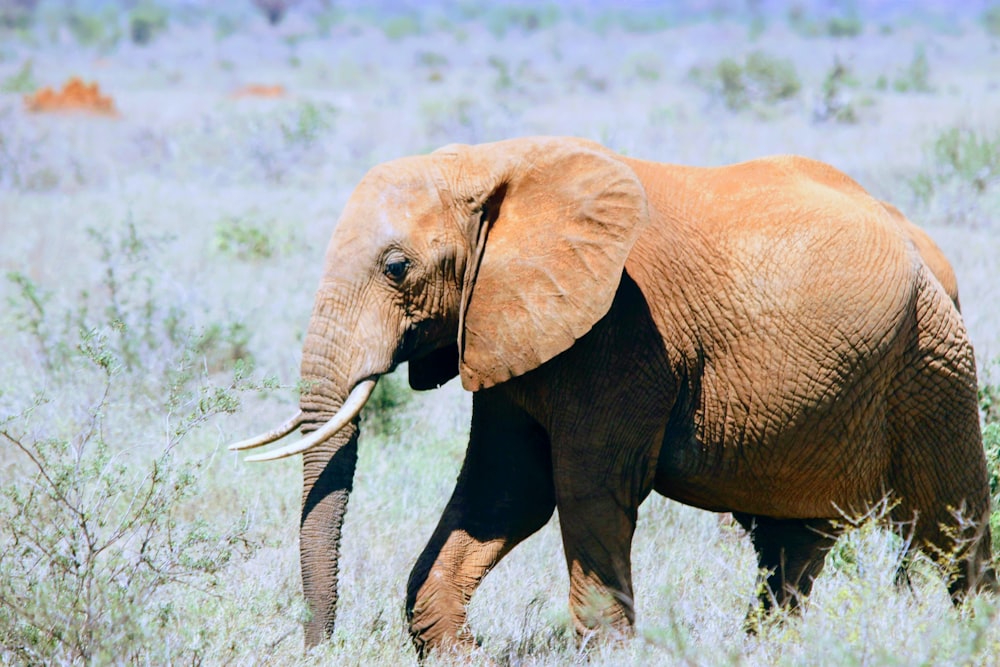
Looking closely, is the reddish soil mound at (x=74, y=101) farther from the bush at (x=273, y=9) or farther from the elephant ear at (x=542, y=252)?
the bush at (x=273, y=9)

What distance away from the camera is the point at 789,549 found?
5383 millimetres

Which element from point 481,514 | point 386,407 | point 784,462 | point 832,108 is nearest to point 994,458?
point 784,462

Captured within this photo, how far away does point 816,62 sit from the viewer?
42.9 m

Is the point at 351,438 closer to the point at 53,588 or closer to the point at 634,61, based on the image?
the point at 53,588

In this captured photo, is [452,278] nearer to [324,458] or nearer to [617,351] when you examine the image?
[617,351]

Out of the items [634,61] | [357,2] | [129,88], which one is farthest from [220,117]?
[357,2]

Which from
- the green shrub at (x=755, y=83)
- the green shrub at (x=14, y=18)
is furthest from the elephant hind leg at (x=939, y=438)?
the green shrub at (x=14, y=18)

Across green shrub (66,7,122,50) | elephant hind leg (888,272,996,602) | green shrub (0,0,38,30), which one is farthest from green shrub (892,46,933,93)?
green shrub (0,0,38,30)

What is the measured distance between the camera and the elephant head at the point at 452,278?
4.33m

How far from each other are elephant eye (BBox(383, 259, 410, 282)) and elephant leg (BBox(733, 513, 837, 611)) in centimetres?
186

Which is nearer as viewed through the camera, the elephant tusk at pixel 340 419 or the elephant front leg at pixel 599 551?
the elephant tusk at pixel 340 419

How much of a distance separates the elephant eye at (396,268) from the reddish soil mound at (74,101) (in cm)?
2205

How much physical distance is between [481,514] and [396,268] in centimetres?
108

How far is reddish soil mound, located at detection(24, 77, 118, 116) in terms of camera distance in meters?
25.1
